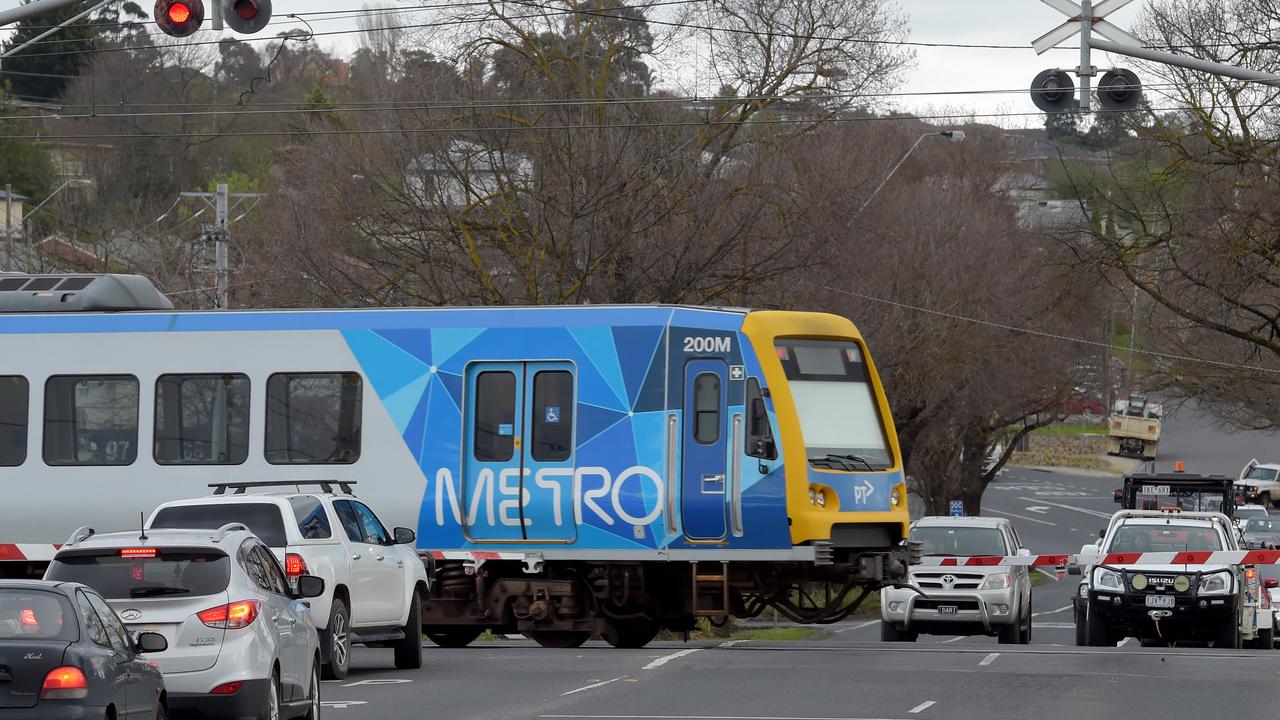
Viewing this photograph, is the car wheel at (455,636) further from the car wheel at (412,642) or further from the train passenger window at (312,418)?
the car wheel at (412,642)

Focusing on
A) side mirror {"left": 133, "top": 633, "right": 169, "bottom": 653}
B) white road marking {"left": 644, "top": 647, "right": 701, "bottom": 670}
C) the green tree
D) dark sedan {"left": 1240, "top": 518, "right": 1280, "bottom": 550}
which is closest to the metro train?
white road marking {"left": 644, "top": 647, "right": 701, "bottom": 670}

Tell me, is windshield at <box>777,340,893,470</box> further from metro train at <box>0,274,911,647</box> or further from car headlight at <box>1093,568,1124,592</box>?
car headlight at <box>1093,568,1124,592</box>

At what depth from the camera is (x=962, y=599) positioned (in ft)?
85.2

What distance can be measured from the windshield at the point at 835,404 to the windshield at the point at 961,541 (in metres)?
6.93

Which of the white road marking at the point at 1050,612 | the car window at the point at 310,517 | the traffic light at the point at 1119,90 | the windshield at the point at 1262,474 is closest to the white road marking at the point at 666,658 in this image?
the car window at the point at 310,517

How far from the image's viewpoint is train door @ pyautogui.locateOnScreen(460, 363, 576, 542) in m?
20.3

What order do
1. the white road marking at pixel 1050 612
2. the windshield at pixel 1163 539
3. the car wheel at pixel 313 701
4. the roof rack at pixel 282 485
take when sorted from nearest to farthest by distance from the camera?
the car wheel at pixel 313 701 < the roof rack at pixel 282 485 < the windshield at pixel 1163 539 < the white road marking at pixel 1050 612

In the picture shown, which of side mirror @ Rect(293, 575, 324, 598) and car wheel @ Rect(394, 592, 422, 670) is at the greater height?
side mirror @ Rect(293, 575, 324, 598)

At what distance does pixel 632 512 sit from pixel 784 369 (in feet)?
7.09

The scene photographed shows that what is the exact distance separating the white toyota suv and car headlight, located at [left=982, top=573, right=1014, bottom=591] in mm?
9578

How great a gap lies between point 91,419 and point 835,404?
8.40 m

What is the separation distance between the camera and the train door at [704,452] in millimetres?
19750

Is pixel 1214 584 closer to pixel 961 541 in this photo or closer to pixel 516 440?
pixel 961 541

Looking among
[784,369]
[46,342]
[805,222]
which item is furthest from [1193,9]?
[46,342]
